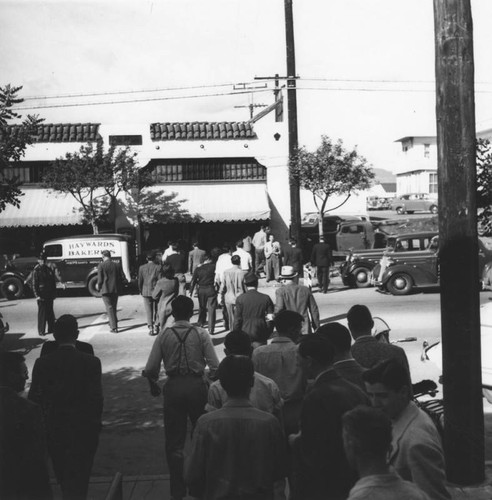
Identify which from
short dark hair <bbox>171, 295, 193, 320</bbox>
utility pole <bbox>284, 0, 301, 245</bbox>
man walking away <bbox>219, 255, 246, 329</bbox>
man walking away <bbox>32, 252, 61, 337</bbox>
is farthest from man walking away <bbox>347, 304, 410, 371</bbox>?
utility pole <bbox>284, 0, 301, 245</bbox>

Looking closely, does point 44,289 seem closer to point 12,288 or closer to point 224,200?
point 12,288

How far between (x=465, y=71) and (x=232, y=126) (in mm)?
25073

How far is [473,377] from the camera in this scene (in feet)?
19.0

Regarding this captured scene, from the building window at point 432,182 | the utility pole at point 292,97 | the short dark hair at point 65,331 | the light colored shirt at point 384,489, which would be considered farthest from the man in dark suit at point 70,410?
the building window at point 432,182

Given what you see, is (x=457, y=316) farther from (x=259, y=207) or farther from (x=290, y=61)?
(x=259, y=207)

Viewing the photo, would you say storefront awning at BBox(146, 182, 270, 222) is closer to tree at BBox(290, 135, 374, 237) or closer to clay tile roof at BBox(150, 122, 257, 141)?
clay tile roof at BBox(150, 122, 257, 141)

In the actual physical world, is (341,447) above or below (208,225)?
below

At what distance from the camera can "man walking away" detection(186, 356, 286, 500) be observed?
13.6 feet

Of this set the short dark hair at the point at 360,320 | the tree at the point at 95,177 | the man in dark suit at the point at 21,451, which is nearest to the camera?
the man in dark suit at the point at 21,451

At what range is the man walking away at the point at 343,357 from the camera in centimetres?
513

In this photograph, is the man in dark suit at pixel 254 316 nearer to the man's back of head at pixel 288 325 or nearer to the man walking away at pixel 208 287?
the man's back of head at pixel 288 325

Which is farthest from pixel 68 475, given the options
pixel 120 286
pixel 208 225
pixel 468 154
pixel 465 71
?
pixel 208 225

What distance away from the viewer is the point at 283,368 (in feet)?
20.3

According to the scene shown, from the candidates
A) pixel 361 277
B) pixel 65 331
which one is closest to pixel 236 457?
pixel 65 331
